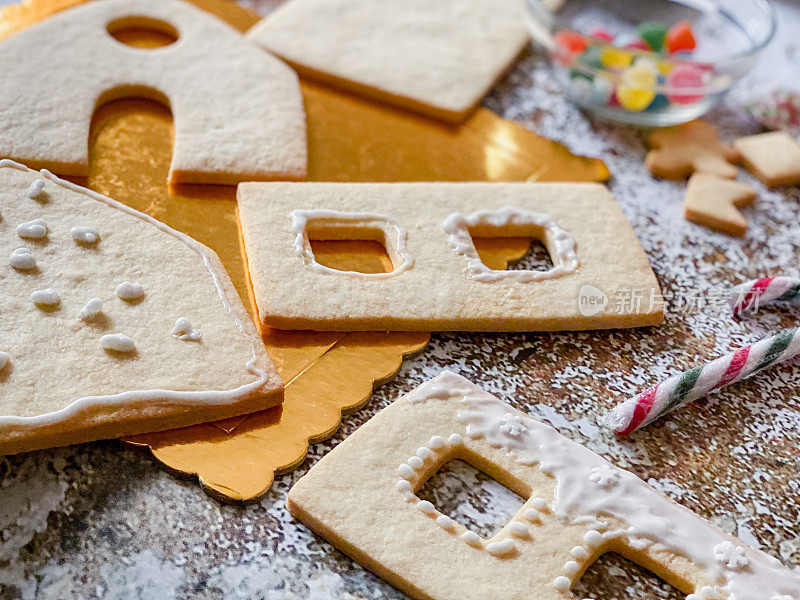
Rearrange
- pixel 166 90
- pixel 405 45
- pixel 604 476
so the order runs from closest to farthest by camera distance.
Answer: pixel 604 476, pixel 166 90, pixel 405 45

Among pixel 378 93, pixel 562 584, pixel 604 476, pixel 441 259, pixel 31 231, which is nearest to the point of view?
pixel 562 584

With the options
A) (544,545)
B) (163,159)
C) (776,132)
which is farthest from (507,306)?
(776,132)

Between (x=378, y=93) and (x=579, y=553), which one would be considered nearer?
(x=579, y=553)

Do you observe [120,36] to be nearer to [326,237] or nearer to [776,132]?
[326,237]

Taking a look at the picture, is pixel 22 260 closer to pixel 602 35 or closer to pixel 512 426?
pixel 512 426

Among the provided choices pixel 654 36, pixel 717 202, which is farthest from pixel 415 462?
pixel 654 36

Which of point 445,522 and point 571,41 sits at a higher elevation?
point 571,41
